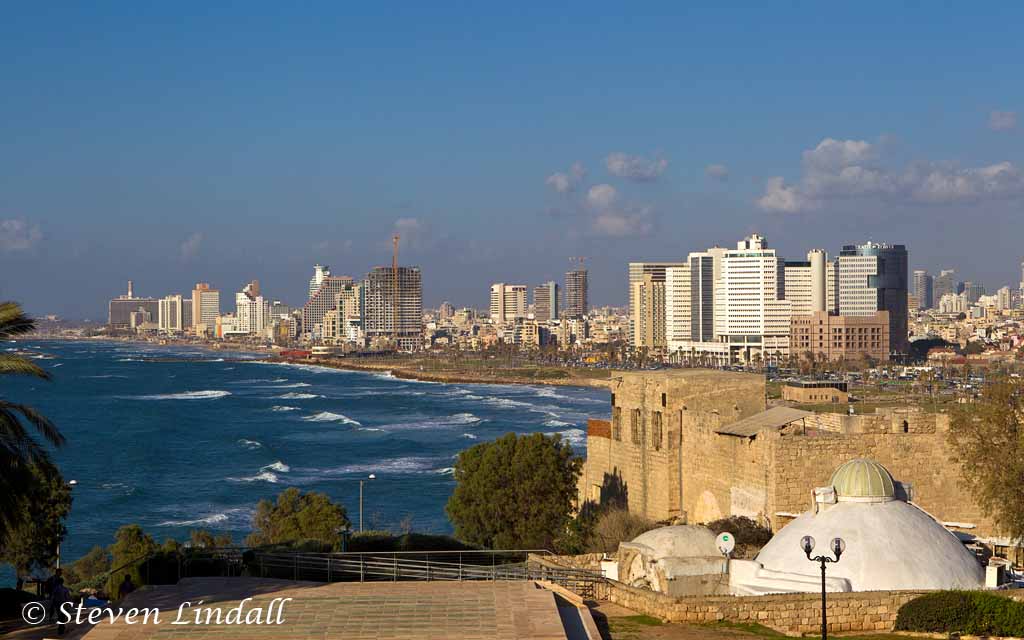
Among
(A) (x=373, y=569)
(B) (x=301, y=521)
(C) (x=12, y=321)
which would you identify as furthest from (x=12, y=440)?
(B) (x=301, y=521)

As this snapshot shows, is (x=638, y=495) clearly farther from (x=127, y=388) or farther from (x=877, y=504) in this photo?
(x=127, y=388)

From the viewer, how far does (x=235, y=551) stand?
1897 centimetres

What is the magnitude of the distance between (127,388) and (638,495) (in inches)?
4202

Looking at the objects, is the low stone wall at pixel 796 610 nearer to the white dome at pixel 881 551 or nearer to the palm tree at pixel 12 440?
the white dome at pixel 881 551

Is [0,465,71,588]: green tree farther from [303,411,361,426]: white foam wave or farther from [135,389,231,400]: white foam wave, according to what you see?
[135,389,231,400]: white foam wave

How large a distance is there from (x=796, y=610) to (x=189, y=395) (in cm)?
10487

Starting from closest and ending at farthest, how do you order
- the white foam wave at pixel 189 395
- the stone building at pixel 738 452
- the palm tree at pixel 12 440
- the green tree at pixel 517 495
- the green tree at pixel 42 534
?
1. the palm tree at pixel 12 440
2. the stone building at pixel 738 452
3. the green tree at pixel 42 534
4. the green tree at pixel 517 495
5. the white foam wave at pixel 189 395

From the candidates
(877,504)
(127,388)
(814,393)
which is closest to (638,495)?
(877,504)

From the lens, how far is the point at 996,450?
62.6 feet

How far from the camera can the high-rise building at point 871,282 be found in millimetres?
185250

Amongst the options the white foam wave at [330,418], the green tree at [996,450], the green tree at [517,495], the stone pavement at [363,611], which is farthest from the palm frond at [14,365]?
the white foam wave at [330,418]

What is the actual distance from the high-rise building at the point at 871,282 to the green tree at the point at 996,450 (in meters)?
170

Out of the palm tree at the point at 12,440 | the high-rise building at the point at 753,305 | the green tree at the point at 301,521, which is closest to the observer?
the palm tree at the point at 12,440

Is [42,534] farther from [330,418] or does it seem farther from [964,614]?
[330,418]
